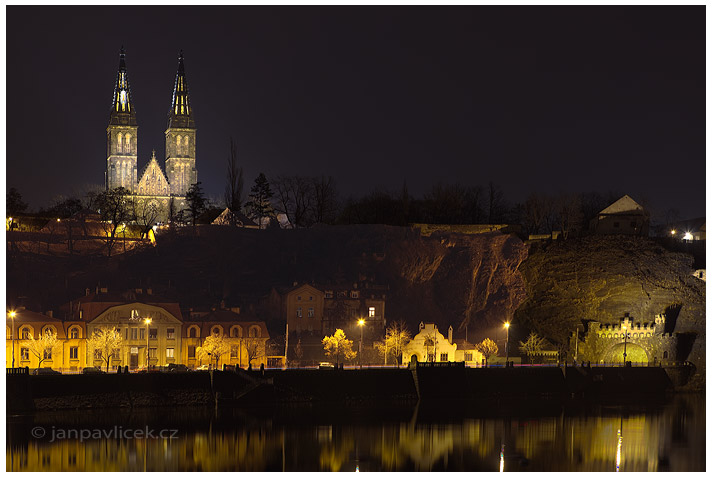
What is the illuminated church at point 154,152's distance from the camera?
5384 inches

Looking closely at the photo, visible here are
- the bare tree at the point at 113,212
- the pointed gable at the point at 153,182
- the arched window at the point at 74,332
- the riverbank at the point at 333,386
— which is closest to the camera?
the riverbank at the point at 333,386

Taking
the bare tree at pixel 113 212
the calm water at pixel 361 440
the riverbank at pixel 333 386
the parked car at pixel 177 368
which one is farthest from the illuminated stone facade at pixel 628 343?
the bare tree at pixel 113 212

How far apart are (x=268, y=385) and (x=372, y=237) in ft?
96.2

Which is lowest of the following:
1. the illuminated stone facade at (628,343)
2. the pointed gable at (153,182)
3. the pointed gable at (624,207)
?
the illuminated stone facade at (628,343)

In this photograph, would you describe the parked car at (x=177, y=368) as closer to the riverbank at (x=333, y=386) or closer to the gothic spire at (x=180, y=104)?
the riverbank at (x=333, y=386)

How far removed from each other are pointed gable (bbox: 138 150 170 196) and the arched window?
5953cm

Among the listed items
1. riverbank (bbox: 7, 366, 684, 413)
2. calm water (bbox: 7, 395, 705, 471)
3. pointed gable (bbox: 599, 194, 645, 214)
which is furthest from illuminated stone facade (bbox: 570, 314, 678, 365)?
pointed gable (bbox: 599, 194, 645, 214)

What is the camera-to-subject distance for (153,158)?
138125mm

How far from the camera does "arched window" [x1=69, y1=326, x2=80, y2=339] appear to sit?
3029 inches

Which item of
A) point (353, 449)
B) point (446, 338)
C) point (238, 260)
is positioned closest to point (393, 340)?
point (446, 338)

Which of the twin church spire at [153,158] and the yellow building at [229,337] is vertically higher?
the twin church spire at [153,158]

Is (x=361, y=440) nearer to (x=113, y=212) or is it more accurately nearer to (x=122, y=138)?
(x=113, y=212)

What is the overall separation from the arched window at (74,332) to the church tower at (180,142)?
207 feet

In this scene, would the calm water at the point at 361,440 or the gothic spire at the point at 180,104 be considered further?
the gothic spire at the point at 180,104
